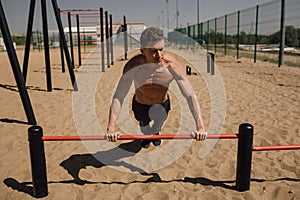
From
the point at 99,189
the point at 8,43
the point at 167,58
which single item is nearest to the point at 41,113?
the point at 8,43

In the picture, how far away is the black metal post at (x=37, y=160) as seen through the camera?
103 inches

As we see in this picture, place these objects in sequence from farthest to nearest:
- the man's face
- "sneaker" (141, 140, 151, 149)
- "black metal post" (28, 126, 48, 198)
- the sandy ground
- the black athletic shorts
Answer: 1. "sneaker" (141, 140, 151, 149)
2. the black athletic shorts
3. the sandy ground
4. the man's face
5. "black metal post" (28, 126, 48, 198)

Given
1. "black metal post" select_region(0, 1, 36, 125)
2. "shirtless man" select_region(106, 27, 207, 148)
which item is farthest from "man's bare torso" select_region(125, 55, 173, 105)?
"black metal post" select_region(0, 1, 36, 125)

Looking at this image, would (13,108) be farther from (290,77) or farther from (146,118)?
(290,77)

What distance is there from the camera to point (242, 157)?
2752 mm

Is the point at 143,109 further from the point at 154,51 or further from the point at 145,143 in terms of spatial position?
the point at 154,51

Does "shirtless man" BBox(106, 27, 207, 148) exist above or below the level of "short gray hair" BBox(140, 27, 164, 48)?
below

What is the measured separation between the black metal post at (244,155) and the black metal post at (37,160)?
1693mm

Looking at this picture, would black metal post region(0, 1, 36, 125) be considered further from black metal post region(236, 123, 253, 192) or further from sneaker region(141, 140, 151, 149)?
black metal post region(236, 123, 253, 192)

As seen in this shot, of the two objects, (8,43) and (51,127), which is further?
(51,127)

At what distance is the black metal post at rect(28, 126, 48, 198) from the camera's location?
8.57ft

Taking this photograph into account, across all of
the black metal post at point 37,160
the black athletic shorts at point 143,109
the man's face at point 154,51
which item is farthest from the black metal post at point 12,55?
the man's face at point 154,51

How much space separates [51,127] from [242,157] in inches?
129

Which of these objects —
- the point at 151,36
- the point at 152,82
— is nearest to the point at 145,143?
the point at 152,82
